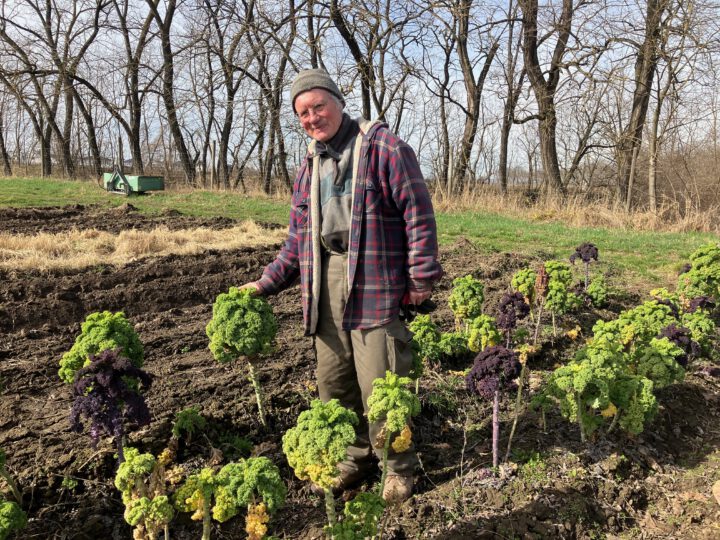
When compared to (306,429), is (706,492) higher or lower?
lower

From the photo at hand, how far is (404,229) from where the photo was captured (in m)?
2.58

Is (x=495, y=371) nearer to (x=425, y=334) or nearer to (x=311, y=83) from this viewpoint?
(x=425, y=334)

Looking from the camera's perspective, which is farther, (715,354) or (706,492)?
(715,354)

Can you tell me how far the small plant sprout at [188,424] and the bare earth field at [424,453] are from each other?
0.09m

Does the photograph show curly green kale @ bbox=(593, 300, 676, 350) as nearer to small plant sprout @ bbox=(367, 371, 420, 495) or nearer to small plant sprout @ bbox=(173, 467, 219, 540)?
small plant sprout @ bbox=(367, 371, 420, 495)

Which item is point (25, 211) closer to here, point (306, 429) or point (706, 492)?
point (306, 429)

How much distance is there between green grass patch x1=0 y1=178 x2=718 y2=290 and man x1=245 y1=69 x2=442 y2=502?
5.41 m

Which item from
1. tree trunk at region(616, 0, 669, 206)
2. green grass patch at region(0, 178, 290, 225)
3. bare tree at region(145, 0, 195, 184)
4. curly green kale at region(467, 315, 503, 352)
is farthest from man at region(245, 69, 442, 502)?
bare tree at region(145, 0, 195, 184)

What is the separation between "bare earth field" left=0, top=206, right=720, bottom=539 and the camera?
2594 mm

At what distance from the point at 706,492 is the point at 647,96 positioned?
52.7 ft

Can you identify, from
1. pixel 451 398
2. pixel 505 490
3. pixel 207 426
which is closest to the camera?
pixel 505 490

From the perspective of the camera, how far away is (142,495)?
6.62ft

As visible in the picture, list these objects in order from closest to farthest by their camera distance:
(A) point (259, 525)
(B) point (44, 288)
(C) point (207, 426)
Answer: (A) point (259, 525) → (C) point (207, 426) → (B) point (44, 288)

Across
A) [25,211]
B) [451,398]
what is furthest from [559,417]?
[25,211]
